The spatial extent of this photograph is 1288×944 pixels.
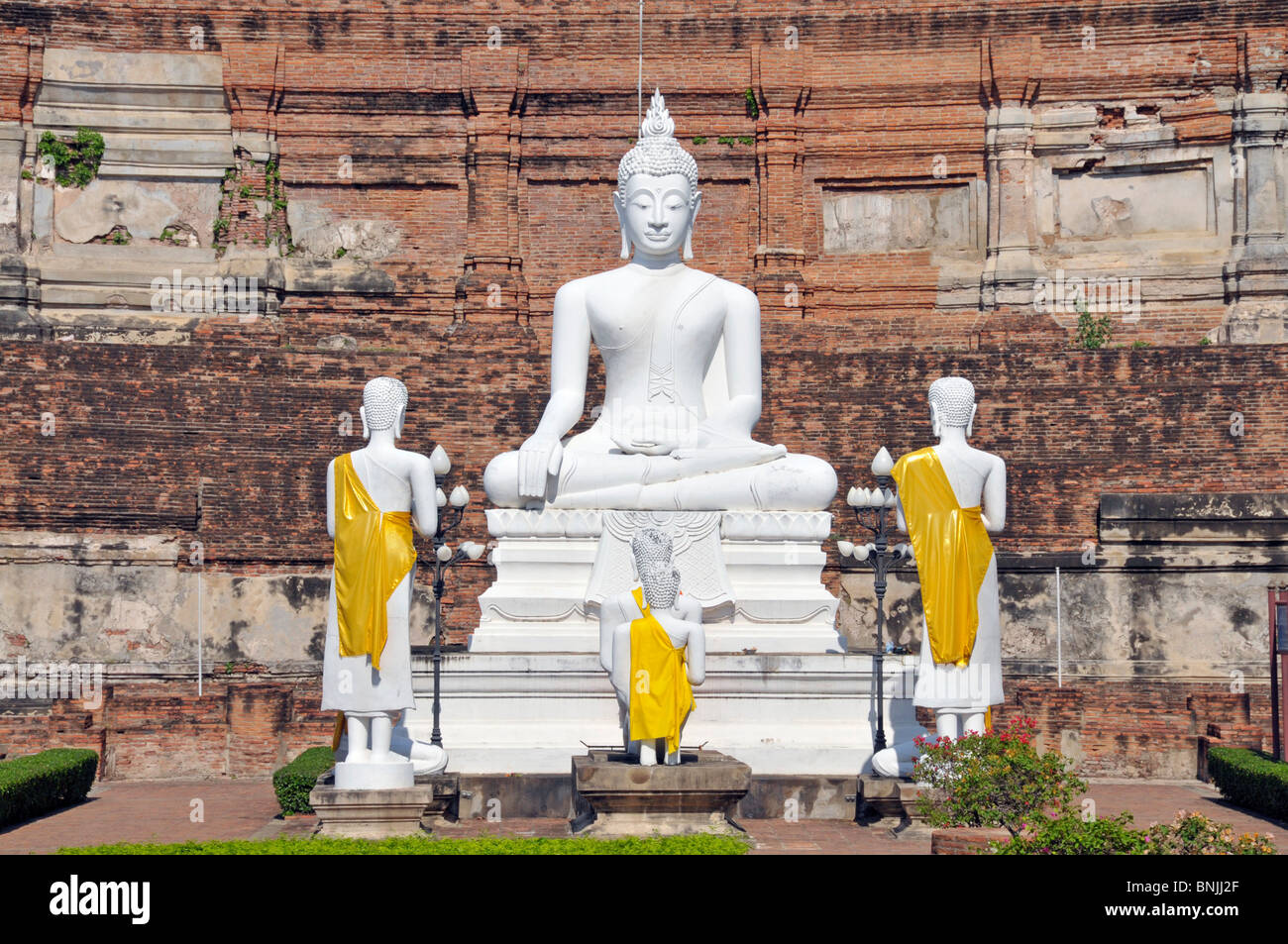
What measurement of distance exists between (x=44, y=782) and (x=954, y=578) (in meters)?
6.70

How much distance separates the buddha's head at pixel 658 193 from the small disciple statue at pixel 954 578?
3.93 metres

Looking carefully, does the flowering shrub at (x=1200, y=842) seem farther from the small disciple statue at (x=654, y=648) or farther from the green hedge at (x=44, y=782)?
the green hedge at (x=44, y=782)

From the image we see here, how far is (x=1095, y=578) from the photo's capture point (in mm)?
19078

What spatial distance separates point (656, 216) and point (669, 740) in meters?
6.06

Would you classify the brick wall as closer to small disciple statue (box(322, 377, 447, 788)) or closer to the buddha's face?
the buddha's face

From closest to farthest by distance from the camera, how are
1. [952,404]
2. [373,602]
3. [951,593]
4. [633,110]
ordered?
[373,602] < [951,593] < [952,404] < [633,110]

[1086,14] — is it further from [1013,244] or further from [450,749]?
[450,749]

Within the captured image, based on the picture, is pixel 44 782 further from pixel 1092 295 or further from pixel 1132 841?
pixel 1092 295

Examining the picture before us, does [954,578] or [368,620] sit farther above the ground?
[954,578]

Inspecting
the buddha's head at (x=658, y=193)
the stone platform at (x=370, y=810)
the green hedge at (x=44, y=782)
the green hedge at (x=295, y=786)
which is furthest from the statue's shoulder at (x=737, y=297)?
the green hedge at (x=44, y=782)

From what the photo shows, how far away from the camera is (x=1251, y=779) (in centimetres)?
1390

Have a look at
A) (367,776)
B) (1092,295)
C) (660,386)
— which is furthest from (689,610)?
(1092,295)

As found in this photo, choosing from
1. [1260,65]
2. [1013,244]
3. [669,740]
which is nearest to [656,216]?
[669,740]
